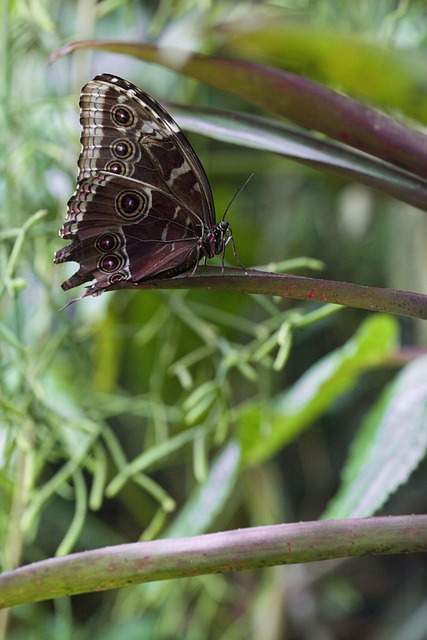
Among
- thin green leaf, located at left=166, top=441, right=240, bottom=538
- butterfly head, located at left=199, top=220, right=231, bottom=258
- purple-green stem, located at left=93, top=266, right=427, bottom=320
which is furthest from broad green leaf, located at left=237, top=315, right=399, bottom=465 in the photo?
purple-green stem, located at left=93, top=266, right=427, bottom=320

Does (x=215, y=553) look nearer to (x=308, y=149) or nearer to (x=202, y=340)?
(x=308, y=149)

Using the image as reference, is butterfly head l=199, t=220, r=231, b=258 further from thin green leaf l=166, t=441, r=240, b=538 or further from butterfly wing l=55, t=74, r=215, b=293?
thin green leaf l=166, t=441, r=240, b=538

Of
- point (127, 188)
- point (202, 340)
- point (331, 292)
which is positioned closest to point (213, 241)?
point (127, 188)

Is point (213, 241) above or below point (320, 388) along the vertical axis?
above

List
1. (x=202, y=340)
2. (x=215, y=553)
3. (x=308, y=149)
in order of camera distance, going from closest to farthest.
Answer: (x=215, y=553)
(x=308, y=149)
(x=202, y=340)

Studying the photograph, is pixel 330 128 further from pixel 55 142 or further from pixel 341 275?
pixel 341 275

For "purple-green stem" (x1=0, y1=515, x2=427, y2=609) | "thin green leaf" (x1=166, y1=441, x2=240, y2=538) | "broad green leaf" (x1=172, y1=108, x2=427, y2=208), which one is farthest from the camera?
"thin green leaf" (x1=166, y1=441, x2=240, y2=538)

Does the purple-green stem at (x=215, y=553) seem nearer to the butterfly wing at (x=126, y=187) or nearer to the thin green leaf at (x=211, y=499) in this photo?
the butterfly wing at (x=126, y=187)
